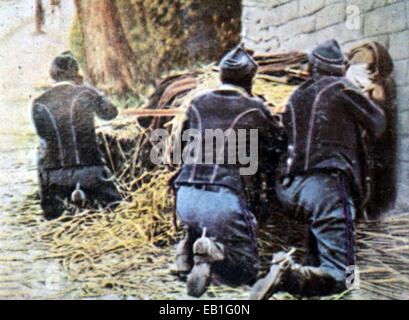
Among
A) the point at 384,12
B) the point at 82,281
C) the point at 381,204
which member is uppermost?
the point at 384,12

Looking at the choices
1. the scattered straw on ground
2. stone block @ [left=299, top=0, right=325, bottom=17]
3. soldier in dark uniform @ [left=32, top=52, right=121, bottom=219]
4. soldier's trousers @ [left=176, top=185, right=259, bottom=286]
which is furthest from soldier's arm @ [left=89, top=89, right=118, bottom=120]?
stone block @ [left=299, top=0, right=325, bottom=17]

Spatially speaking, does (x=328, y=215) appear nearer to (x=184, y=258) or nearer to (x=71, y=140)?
(x=184, y=258)

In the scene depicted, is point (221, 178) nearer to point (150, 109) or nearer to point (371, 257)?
point (150, 109)

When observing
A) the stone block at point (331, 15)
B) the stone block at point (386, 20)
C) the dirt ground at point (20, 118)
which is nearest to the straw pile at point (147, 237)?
the dirt ground at point (20, 118)

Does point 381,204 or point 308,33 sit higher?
point 308,33

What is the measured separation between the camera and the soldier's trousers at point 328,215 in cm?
394

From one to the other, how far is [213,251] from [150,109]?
0.92 m


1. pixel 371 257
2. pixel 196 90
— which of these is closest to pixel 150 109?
pixel 196 90

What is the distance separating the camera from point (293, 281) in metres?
3.98

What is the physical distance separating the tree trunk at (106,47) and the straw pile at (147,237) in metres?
0.25

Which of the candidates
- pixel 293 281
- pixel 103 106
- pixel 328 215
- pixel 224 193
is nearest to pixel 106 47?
pixel 103 106

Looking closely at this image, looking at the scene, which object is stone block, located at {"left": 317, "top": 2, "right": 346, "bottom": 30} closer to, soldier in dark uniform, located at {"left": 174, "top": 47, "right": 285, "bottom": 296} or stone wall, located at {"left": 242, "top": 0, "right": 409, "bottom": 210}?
stone wall, located at {"left": 242, "top": 0, "right": 409, "bottom": 210}

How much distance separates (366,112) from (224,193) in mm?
916

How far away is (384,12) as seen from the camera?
407 centimetres
